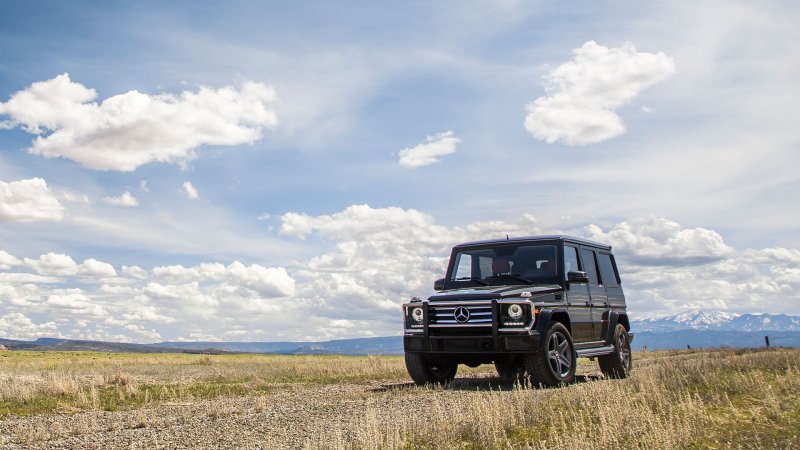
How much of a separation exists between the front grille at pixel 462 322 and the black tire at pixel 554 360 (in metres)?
0.96

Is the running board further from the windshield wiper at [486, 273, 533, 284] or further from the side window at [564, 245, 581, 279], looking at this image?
the windshield wiper at [486, 273, 533, 284]

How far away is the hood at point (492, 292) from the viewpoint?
36.8 feet

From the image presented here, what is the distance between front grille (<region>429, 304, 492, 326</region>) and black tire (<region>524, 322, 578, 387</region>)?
3.14 feet

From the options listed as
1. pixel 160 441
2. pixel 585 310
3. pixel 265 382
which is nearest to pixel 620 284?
pixel 585 310

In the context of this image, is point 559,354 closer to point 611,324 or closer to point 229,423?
point 611,324

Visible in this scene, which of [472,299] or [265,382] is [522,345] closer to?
[472,299]

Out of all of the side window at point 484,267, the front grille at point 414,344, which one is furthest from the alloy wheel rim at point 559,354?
the front grille at point 414,344

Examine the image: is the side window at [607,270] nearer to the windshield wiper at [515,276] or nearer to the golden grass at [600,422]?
the windshield wiper at [515,276]

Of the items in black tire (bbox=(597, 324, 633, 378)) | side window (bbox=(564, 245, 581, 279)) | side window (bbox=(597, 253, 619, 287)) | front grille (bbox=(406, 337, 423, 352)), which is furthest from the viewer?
side window (bbox=(597, 253, 619, 287))

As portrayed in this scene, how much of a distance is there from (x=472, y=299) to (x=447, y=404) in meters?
2.40

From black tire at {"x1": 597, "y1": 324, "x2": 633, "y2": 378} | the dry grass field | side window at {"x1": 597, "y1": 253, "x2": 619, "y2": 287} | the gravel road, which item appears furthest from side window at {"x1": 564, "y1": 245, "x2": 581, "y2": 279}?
the gravel road

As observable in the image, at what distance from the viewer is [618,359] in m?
14.1

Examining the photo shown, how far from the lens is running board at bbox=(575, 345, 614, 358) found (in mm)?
12317

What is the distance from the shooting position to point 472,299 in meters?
11.3
